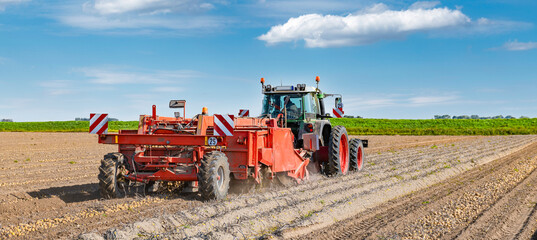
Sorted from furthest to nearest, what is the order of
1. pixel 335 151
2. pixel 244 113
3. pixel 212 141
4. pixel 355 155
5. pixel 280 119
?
pixel 355 155, pixel 244 113, pixel 335 151, pixel 280 119, pixel 212 141

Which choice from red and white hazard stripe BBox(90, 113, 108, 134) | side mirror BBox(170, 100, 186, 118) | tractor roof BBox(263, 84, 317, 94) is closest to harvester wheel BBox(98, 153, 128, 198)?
red and white hazard stripe BBox(90, 113, 108, 134)

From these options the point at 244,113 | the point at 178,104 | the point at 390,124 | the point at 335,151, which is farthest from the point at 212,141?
the point at 390,124

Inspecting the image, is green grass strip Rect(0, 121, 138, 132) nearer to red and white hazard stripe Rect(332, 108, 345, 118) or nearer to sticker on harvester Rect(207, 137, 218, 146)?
red and white hazard stripe Rect(332, 108, 345, 118)

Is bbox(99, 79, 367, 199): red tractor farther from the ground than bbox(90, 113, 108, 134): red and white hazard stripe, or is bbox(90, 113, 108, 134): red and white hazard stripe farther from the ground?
bbox(90, 113, 108, 134): red and white hazard stripe

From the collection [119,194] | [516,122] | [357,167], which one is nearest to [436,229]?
[119,194]

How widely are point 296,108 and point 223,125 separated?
334cm

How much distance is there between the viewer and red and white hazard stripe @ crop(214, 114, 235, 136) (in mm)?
8156

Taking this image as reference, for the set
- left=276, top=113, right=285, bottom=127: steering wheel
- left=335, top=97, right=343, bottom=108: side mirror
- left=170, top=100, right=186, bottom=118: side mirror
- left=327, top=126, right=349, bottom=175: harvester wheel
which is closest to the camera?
left=170, top=100, right=186, bottom=118: side mirror

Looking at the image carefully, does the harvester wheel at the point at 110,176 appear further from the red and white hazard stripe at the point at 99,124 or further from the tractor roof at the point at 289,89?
the tractor roof at the point at 289,89

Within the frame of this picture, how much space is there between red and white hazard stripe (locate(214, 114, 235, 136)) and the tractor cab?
2684 mm

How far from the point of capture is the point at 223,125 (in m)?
8.17

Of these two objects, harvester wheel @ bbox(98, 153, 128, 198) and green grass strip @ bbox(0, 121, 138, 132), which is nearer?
harvester wheel @ bbox(98, 153, 128, 198)

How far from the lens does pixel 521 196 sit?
376 inches

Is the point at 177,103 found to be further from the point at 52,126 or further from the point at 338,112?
the point at 52,126
